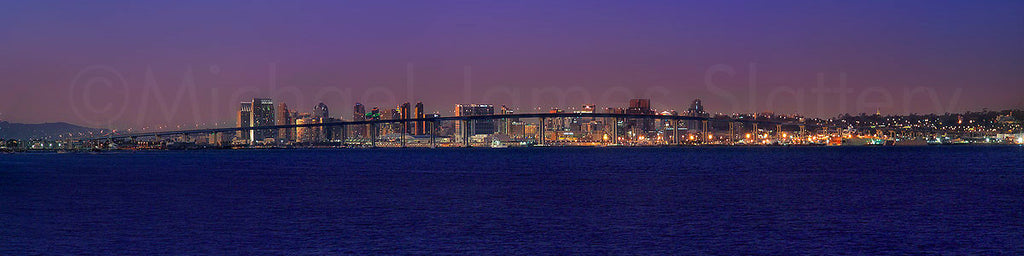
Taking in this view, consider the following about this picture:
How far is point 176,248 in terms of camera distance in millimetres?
25828

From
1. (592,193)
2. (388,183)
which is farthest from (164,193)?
(592,193)

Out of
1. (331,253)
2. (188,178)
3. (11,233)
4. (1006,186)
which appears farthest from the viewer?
(188,178)

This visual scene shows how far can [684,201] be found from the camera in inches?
1683

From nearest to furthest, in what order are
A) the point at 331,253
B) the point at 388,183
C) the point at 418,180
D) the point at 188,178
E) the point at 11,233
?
the point at 331,253 < the point at 11,233 < the point at 388,183 < the point at 418,180 < the point at 188,178

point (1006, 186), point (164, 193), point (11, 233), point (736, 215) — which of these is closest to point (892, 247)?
point (736, 215)

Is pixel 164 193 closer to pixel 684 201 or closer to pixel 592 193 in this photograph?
pixel 592 193

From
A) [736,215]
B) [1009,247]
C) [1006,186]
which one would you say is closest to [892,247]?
[1009,247]

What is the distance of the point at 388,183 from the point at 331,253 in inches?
1402

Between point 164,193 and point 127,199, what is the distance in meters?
4.94

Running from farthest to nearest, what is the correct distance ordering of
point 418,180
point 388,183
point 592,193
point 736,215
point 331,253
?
1. point 418,180
2. point 388,183
3. point 592,193
4. point 736,215
5. point 331,253

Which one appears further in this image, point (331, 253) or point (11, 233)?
point (11, 233)

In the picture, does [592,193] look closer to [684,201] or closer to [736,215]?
[684,201]

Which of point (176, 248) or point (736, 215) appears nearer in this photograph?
point (176, 248)

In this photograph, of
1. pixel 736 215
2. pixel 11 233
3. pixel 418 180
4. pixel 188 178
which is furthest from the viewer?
pixel 188 178
